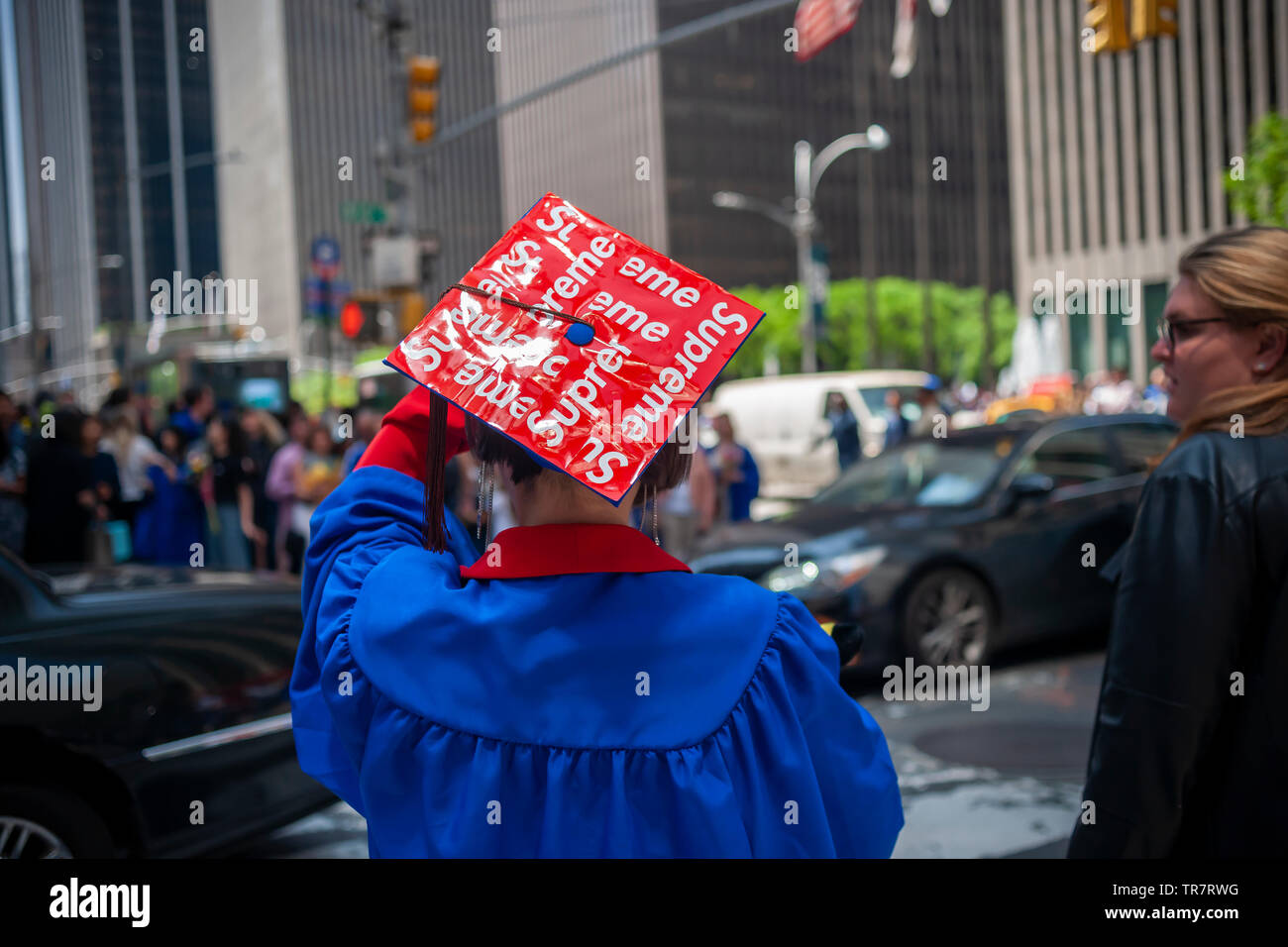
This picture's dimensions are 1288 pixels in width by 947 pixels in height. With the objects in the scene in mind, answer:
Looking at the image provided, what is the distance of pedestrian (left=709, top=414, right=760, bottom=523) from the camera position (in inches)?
442

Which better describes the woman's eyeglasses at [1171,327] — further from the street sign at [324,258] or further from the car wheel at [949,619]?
the street sign at [324,258]

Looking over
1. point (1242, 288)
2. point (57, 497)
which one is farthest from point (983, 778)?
point (57, 497)

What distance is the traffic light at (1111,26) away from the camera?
9.09 metres

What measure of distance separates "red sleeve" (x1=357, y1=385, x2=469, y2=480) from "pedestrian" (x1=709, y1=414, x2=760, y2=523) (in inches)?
376

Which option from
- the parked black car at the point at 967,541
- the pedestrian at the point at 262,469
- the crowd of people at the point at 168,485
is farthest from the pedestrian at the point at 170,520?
the parked black car at the point at 967,541

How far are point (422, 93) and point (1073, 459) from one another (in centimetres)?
881

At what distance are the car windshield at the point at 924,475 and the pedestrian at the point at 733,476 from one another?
2.66 meters

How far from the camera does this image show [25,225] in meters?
22.4

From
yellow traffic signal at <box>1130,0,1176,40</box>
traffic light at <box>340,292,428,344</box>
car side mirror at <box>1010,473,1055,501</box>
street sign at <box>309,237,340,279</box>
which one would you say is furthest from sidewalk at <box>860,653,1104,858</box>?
street sign at <box>309,237,340,279</box>

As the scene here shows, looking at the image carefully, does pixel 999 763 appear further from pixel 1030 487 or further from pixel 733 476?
pixel 733 476

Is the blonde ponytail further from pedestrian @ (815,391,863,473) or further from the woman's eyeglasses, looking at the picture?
pedestrian @ (815,391,863,473)

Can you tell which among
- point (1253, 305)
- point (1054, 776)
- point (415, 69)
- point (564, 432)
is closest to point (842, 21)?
point (415, 69)

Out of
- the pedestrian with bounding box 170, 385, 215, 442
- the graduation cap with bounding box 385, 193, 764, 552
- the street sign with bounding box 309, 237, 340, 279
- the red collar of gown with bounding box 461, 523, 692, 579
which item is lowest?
the red collar of gown with bounding box 461, 523, 692, 579

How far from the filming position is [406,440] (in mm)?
1662
